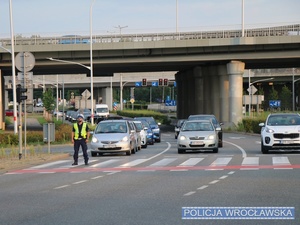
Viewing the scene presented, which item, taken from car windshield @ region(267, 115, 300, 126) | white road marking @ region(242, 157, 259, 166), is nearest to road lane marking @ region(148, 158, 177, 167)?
white road marking @ region(242, 157, 259, 166)

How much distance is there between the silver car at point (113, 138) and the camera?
30953 mm

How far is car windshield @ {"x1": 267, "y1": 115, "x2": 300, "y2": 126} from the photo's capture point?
1212 inches

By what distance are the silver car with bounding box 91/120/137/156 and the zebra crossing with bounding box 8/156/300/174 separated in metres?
2.25

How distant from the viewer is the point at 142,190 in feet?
53.8

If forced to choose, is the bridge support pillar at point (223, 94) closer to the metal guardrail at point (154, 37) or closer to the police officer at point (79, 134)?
the metal guardrail at point (154, 37)

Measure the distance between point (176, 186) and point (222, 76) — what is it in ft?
174

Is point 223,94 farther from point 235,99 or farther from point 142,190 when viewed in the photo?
point 142,190

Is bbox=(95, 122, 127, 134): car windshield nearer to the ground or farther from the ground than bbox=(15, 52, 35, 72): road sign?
nearer to the ground

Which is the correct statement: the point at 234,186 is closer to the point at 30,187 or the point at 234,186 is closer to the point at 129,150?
the point at 30,187

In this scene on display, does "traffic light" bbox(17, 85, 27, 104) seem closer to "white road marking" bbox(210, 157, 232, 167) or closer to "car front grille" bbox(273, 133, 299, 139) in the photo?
"white road marking" bbox(210, 157, 232, 167)

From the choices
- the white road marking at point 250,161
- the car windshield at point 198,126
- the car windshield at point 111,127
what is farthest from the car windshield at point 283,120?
the car windshield at point 111,127

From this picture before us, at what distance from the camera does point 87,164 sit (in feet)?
85.7

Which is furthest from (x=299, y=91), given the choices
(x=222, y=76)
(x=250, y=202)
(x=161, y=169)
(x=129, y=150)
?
(x=250, y=202)

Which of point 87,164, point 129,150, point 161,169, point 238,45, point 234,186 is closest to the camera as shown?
point 234,186
